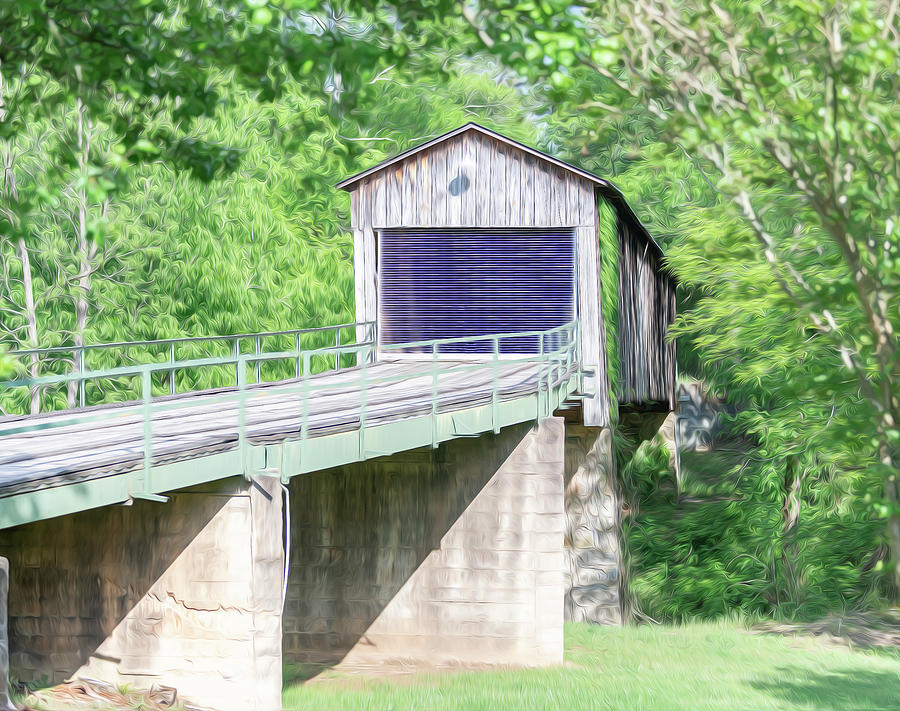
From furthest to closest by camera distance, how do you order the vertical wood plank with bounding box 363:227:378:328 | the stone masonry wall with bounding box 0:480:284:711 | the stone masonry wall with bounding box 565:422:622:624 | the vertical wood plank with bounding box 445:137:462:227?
the stone masonry wall with bounding box 565:422:622:624, the vertical wood plank with bounding box 363:227:378:328, the vertical wood plank with bounding box 445:137:462:227, the stone masonry wall with bounding box 0:480:284:711

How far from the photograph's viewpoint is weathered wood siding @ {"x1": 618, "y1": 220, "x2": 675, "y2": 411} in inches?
1029

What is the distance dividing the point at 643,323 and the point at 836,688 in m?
10.9

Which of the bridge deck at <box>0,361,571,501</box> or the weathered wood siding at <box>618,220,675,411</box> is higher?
the weathered wood siding at <box>618,220,675,411</box>

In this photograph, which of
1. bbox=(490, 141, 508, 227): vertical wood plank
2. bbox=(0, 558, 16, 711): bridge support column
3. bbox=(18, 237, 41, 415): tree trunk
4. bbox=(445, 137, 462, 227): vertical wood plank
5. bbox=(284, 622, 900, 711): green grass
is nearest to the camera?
bbox=(0, 558, 16, 711): bridge support column

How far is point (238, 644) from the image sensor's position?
12875mm

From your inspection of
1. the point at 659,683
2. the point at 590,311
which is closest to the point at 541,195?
the point at 590,311

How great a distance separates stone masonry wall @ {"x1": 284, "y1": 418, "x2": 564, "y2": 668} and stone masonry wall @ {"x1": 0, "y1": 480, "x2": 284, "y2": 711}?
690 centimetres

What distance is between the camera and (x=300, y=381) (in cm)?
2208

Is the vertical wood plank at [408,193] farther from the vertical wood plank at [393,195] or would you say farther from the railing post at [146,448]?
the railing post at [146,448]

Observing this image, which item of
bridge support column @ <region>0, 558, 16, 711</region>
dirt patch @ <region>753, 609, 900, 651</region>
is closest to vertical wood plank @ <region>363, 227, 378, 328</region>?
dirt patch @ <region>753, 609, 900, 651</region>

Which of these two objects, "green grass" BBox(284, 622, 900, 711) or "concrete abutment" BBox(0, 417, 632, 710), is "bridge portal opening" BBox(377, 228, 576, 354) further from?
"green grass" BBox(284, 622, 900, 711)

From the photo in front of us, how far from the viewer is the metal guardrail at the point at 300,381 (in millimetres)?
11234

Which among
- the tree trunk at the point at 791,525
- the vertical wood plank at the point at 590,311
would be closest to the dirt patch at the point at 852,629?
the tree trunk at the point at 791,525

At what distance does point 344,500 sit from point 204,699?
7321 mm
